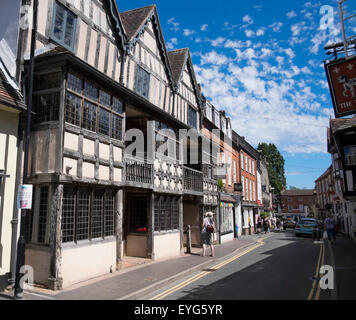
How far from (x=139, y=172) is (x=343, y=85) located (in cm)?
778

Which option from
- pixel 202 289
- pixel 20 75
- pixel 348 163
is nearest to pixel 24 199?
pixel 20 75

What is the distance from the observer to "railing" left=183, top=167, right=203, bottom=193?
16453mm

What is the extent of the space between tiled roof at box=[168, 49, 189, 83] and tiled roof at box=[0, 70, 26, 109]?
9773 mm

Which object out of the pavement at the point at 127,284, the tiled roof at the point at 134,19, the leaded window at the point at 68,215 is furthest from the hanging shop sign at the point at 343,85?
the tiled roof at the point at 134,19

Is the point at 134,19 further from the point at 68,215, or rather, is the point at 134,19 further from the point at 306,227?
the point at 306,227

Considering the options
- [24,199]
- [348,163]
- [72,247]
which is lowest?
[72,247]

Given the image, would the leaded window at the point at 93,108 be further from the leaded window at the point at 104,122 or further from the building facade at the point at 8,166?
the building facade at the point at 8,166

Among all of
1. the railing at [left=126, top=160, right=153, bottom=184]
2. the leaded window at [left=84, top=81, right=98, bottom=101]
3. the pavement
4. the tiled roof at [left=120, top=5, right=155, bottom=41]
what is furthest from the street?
the tiled roof at [left=120, top=5, right=155, bottom=41]

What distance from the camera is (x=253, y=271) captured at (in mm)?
10500

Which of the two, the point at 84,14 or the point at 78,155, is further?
the point at 84,14

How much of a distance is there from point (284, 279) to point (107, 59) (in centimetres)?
992

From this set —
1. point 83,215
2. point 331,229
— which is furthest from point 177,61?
point 331,229

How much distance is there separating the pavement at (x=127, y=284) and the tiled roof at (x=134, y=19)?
9210 mm
